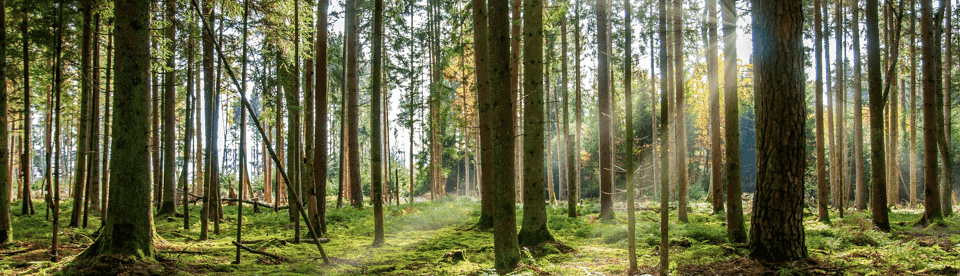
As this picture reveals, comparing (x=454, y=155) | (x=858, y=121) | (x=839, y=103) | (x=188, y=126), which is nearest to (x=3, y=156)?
(x=188, y=126)

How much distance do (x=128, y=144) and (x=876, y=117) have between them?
42.1 feet

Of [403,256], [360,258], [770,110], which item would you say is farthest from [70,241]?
[770,110]

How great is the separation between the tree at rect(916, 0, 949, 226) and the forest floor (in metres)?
0.39

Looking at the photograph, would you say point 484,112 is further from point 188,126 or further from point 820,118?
point 820,118

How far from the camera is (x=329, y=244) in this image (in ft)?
27.0

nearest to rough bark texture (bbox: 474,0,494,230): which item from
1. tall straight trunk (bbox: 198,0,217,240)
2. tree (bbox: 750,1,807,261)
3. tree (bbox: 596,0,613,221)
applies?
tree (bbox: 596,0,613,221)

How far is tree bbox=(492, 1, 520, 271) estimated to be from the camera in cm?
554

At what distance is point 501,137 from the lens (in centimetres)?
561

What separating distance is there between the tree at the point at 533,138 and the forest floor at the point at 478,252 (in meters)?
0.36

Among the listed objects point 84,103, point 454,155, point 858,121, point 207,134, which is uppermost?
point 84,103

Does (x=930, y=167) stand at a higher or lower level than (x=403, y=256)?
higher

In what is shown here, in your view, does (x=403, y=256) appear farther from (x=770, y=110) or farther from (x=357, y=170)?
(x=357, y=170)

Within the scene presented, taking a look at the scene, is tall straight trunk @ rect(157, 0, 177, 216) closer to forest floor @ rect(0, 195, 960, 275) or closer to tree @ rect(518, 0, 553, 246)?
forest floor @ rect(0, 195, 960, 275)

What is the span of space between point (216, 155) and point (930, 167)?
538 inches
